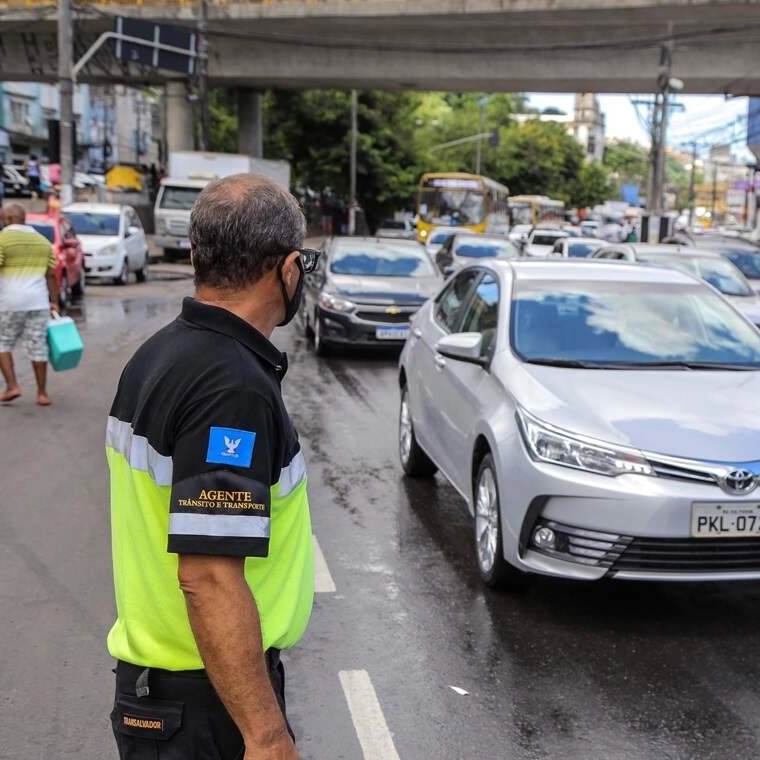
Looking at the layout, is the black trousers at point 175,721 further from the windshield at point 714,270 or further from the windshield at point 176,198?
the windshield at point 176,198

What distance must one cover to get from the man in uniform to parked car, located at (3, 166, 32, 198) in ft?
141

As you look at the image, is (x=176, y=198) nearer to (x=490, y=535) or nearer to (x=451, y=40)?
(x=451, y=40)

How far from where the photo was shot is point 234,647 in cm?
187

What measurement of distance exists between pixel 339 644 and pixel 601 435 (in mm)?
1455

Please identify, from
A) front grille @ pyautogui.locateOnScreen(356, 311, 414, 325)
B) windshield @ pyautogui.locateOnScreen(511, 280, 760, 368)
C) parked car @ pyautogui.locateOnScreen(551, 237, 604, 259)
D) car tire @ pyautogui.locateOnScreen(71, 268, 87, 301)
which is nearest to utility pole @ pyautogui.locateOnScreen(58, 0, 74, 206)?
car tire @ pyautogui.locateOnScreen(71, 268, 87, 301)

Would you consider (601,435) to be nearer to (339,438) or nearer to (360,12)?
(339,438)

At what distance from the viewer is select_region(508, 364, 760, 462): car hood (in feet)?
15.4

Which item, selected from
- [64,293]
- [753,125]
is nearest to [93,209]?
[64,293]

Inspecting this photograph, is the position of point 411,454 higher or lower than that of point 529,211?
lower

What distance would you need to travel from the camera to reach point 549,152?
286ft

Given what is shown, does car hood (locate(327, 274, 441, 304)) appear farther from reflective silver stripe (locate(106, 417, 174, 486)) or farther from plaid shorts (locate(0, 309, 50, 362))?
reflective silver stripe (locate(106, 417, 174, 486))

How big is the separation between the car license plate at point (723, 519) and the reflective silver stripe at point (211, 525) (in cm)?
302

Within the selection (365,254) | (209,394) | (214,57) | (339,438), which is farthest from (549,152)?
(209,394)

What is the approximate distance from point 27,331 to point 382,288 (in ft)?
18.3
